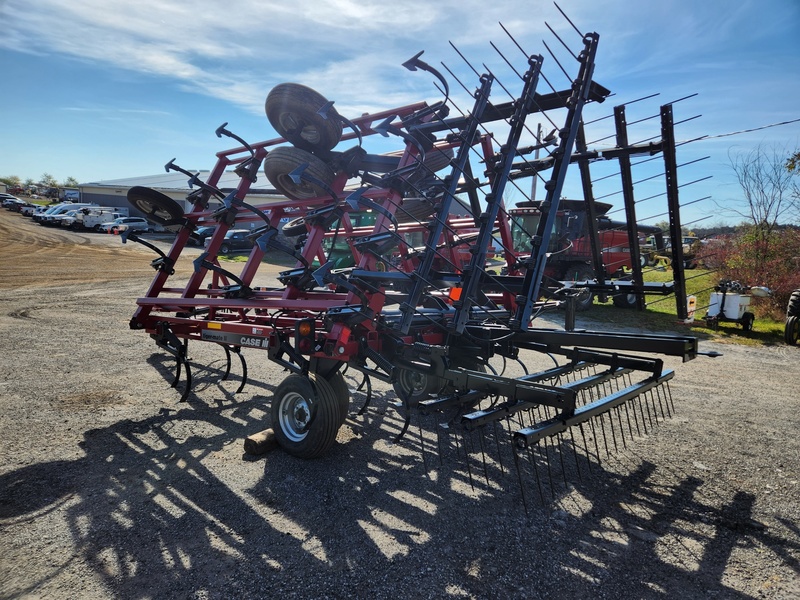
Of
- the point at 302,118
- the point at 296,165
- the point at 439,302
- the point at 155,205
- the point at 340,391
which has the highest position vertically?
the point at 302,118

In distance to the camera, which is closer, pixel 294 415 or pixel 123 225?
pixel 294 415

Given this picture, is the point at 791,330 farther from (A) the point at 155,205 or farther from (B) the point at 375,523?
(A) the point at 155,205

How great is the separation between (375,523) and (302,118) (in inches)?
133

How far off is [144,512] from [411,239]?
917cm

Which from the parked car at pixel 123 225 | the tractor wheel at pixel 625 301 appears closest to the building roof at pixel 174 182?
the parked car at pixel 123 225

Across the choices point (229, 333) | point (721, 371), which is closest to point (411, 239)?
point (721, 371)

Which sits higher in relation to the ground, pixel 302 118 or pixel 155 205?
pixel 302 118

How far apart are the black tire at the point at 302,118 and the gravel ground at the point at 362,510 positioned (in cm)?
265

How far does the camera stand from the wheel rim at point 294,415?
165 inches

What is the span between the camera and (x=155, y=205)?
20.0ft

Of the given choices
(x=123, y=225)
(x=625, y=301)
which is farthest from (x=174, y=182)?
(x=625, y=301)

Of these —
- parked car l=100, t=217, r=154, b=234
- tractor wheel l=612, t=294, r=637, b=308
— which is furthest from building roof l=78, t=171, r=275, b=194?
tractor wheel l=612, t=294, r=637, b=308

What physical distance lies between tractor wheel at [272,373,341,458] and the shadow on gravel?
159 millimetres

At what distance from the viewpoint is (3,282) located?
47.7ft
